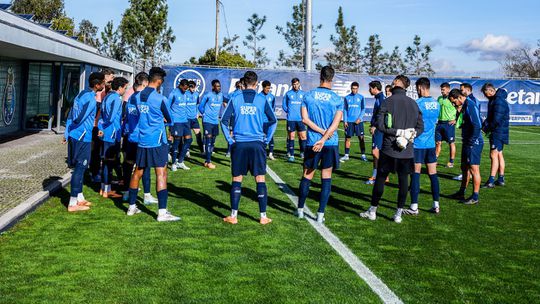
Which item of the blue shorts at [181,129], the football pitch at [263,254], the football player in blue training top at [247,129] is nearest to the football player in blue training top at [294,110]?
the blue shorts at [181,129]

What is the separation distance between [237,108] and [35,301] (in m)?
3.41

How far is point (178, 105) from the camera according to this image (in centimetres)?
1116

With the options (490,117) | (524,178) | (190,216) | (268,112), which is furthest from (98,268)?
(524,178)

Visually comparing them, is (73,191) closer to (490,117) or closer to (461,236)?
(461,236)

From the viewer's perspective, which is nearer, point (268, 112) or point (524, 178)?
point (268, 112)

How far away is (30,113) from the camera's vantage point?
19219mm

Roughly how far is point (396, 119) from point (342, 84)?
75.1 feet

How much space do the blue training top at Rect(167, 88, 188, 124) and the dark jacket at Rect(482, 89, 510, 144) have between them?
631 centimetres

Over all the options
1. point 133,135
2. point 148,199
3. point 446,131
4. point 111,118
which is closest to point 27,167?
point 111,118

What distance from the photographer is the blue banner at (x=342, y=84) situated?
27594 millimetres

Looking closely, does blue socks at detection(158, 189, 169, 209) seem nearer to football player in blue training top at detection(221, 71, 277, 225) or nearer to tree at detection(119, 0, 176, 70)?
football player in blue training top at detection(221, 71, 277, 225)

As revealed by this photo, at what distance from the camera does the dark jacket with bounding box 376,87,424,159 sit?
6.62m

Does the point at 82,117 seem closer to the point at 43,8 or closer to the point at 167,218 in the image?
the point at 167,218

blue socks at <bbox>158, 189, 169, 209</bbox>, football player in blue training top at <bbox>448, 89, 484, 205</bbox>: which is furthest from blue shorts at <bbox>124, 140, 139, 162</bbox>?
football player in blue training top at <bbox>448, 89, 484, 205</bbox>
